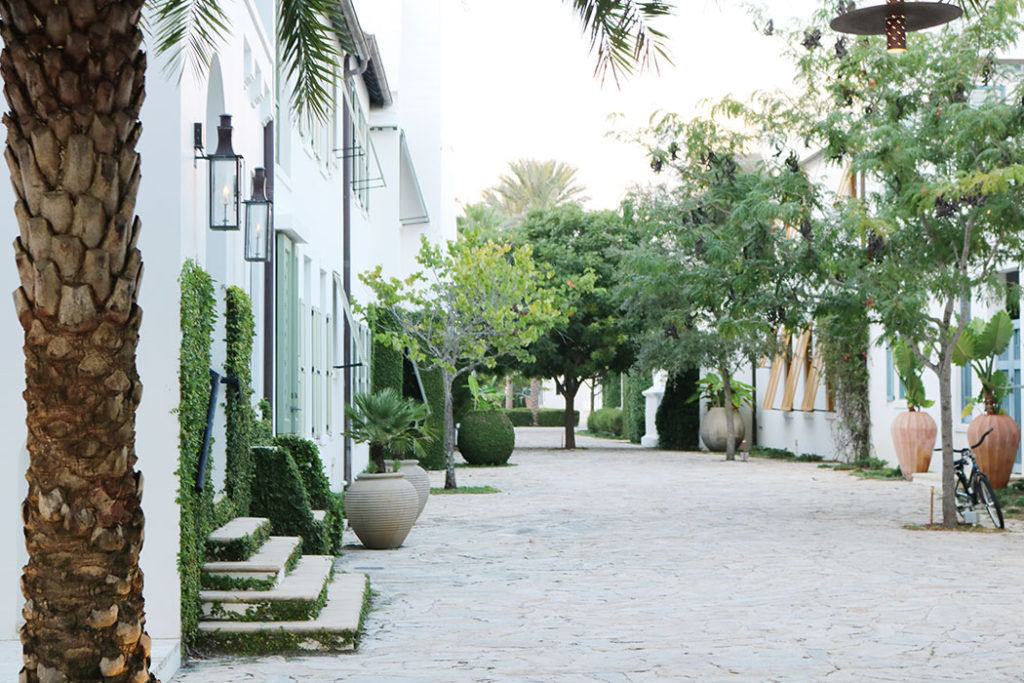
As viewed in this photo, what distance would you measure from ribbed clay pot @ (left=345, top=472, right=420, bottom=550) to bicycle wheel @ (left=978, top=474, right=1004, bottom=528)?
6.52 meters

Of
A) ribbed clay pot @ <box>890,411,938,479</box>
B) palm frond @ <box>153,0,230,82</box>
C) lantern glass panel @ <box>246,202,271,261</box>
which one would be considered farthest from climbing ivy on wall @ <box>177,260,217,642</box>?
ribbed clay pot @ <box>890,411,938,479</box>

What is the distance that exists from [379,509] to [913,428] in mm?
11853

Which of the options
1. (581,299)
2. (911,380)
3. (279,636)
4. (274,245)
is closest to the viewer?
(279,636)

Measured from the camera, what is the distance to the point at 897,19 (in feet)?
19.5

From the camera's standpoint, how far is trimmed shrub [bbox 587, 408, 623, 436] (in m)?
43.2

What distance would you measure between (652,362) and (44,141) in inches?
1011

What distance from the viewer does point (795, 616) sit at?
8.66 m

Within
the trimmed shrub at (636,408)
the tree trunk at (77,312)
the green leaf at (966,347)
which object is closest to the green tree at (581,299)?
the trimmed shrub at (636,408)

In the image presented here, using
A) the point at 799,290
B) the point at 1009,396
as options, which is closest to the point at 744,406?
the point at 1009,396

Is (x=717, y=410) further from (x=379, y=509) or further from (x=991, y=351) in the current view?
(x=379, y=509)

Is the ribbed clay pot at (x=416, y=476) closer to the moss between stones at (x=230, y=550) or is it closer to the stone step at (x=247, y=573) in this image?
the stone step at (x=247, y=573)

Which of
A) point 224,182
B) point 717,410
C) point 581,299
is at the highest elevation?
point 581,299

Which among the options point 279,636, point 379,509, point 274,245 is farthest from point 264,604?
point 274,245

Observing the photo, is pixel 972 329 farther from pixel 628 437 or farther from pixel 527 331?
pixel 628 437
